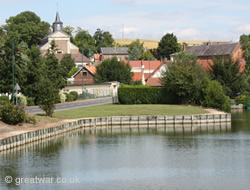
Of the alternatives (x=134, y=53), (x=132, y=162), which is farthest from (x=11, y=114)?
(x=134, y=53)

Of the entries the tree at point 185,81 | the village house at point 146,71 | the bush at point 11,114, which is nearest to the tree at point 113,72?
the village house at point 146,71

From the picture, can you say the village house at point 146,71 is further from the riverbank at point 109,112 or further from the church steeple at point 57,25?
the church steeple at point 57,25

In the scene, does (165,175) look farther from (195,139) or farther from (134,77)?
(134,77)

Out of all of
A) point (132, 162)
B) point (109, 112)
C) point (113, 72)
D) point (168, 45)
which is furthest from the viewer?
point (168, 45)

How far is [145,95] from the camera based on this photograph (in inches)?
3187

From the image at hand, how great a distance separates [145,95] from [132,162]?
4317cm

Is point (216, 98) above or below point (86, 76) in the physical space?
below

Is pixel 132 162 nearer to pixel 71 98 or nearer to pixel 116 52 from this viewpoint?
pixel 71 98

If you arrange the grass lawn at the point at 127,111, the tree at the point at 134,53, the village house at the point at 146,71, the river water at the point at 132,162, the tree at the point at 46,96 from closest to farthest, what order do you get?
the river water at the point at 132,162 → the tree at the point at 46,96 → the grass lawn at the point at 127,111 → the village house at the point at 146,71 → the tree at the point at 134,53

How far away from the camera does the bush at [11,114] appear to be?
49.9 metres

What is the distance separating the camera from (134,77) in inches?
4820

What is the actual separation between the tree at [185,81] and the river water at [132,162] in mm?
21617

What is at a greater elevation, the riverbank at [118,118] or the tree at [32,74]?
the tree at [32,74]

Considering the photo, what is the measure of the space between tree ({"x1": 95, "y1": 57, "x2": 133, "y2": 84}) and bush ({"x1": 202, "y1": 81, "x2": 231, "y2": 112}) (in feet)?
129
